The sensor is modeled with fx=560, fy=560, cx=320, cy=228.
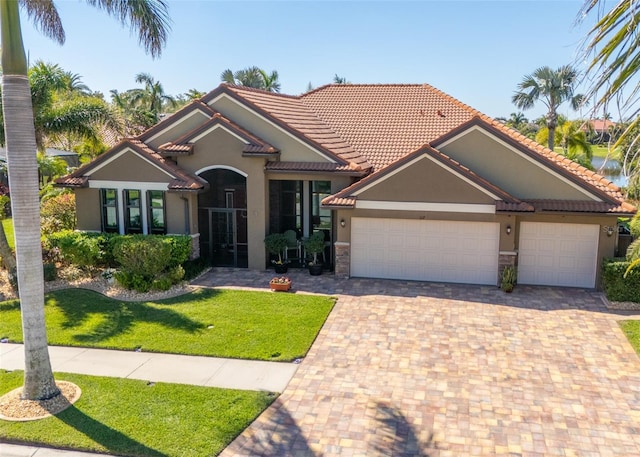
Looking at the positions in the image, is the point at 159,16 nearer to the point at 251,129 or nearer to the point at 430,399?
the point at 251,129

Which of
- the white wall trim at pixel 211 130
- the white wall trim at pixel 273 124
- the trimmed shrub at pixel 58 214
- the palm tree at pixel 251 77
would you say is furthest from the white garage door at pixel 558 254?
A: the palm tree at pixel 251 77

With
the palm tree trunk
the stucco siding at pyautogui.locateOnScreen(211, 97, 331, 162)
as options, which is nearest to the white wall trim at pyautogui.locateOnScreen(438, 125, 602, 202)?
the stucco siding at pyautogui.locateOnScreen(211, 97, 331, 162)

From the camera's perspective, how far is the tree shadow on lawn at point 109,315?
15023 millimetres

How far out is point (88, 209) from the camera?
21484mm

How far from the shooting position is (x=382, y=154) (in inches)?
892

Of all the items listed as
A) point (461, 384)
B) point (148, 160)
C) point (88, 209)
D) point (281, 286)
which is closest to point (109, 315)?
point (281, 286)

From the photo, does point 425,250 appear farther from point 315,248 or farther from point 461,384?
point 461,384

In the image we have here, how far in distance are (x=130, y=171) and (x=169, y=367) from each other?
33.7 ft

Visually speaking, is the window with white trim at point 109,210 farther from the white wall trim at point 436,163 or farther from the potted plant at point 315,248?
the white wall trim at point 436,163

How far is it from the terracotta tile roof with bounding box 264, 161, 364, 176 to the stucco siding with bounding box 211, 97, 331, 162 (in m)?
0.27

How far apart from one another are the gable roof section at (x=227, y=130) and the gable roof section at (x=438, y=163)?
308 centimetres

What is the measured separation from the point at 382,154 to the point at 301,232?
4.63 metres

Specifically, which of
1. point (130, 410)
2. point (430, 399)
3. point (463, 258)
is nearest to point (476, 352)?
point (430, 399)

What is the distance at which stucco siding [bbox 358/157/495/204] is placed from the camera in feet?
61.0
